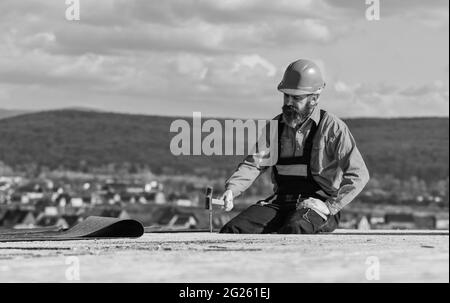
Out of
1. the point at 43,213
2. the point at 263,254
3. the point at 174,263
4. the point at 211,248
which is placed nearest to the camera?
the point at 174,263

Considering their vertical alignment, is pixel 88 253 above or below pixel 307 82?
below

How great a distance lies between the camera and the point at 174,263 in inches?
357

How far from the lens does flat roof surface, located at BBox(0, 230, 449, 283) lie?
820 centimetres

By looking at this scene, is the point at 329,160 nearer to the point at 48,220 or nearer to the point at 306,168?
the point at 306,168

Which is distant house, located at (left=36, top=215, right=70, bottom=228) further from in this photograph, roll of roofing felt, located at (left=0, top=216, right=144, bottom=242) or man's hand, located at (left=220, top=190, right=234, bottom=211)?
man's hand, located at (left=220, top=190, right=234, bottom=211)

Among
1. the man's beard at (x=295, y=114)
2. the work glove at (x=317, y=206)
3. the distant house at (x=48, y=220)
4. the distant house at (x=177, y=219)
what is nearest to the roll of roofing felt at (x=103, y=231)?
the work glove at (x=317, y=206)

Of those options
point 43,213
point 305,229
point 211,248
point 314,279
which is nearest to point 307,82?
point 305,229

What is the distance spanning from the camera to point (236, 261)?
30.0 feet

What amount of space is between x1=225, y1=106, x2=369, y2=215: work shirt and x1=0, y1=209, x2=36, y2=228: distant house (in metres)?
163

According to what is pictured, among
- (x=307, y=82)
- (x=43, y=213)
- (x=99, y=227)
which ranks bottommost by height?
(x=43, y=213)

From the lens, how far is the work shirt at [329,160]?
42.8 ft

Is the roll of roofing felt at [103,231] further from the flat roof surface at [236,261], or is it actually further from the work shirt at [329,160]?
the flat roof surface at [236,261]
